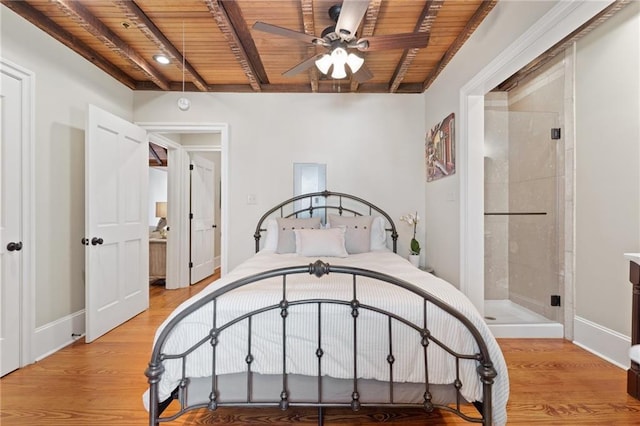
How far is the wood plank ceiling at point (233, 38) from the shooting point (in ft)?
7.20

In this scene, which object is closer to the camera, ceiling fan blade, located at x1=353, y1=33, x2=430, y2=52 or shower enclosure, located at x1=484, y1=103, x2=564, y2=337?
ceiling fan blade, located at x1=353, y1=33, x2=430, y2=52

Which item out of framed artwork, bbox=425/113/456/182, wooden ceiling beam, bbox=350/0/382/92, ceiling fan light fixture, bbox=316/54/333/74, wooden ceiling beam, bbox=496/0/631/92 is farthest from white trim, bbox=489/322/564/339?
wooden ceiling beam, bbox=350/0/382/92

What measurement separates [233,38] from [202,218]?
3030mm

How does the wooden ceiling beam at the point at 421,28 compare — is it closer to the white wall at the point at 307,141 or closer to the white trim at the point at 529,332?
the white wall at the point at 307,141

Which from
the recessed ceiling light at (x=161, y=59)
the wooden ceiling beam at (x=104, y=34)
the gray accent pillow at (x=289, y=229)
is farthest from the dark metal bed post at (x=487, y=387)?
the recessed ceiling light at (x=161, y=59)

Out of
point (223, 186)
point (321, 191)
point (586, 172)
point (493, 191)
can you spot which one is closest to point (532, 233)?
point (493, 191)

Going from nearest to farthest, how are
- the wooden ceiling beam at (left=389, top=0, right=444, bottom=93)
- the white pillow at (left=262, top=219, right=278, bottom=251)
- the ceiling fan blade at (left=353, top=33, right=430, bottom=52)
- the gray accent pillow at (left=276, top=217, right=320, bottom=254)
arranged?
the ceiling fan blade at (left=353, top=33, right=430, bottom=52) < the wooden ceiling beam at (left=389, top=0, right=444, bottom=93) < the gray accent pillow at (left=276, top=217, right=320, bottom=254) < the white pillow at (left=262, top=219, right=278, bottom=251)

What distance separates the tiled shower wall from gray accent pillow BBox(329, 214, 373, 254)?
1402 millimetres

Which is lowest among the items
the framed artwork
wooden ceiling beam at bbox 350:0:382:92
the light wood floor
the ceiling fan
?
the light wood floor

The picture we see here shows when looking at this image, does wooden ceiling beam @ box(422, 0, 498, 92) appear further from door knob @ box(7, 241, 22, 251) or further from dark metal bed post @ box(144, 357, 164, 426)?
door knob @ box(7, 241, 22, 251)

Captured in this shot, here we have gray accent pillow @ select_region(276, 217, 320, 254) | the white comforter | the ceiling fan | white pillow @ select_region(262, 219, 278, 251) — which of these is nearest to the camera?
the white comforter

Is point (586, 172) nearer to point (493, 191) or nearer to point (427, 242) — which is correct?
point (493, 191)

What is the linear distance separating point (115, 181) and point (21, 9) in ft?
4.56

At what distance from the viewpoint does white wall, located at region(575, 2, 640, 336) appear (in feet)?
7.24
